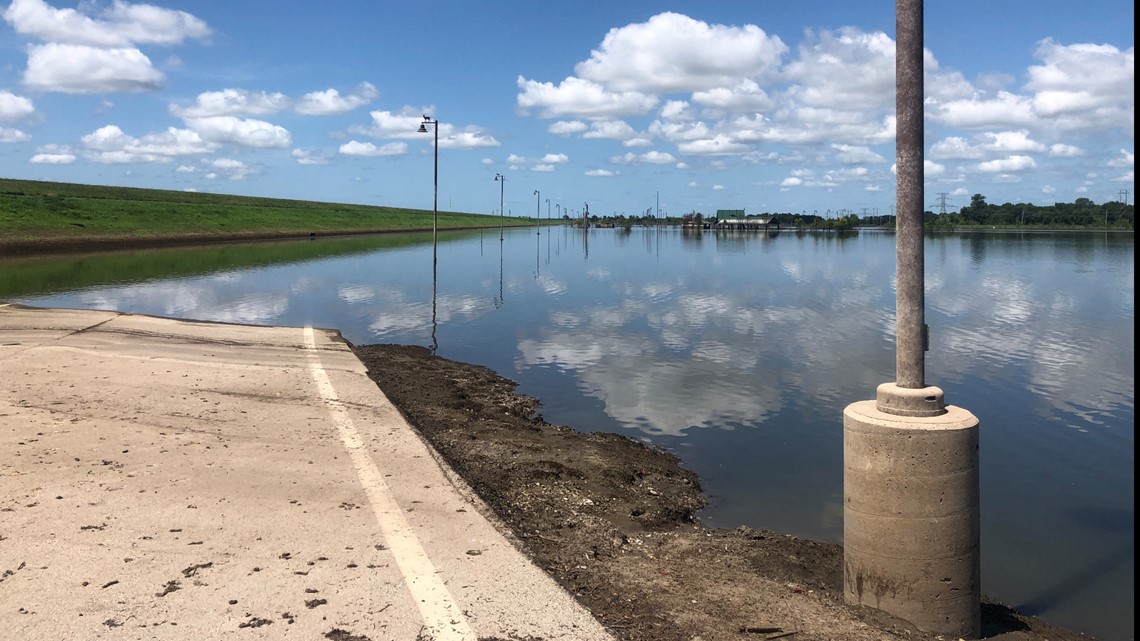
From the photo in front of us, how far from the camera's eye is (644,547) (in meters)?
6.64

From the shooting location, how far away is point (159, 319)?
64.5 feet

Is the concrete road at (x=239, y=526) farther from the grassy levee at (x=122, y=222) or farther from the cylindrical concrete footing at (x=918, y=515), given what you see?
the grassy levee at (x=122, y=222)

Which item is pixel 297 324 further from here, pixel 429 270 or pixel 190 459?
pixel 429 270

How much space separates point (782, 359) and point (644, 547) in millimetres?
12005

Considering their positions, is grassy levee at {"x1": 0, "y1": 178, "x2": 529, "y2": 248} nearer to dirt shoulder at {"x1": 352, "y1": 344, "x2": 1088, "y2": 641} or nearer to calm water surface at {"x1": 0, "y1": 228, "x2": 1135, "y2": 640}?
calm water surface at {"x1": 0, "y1": 228, "x2": 1135, "y2": 640}

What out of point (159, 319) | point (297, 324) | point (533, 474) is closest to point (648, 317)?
point (297, 324)

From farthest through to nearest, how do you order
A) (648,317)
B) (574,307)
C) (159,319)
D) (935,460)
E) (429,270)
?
(429,270) < (574,307) < (648,317) < (159,319) < (935,460)

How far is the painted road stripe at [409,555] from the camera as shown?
481 cm

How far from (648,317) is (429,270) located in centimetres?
2233

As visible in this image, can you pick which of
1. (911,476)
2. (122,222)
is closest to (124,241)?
(122,222)

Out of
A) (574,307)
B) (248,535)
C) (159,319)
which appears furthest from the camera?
(574,307)

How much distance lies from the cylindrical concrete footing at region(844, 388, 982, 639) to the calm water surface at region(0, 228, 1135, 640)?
6.53 feet

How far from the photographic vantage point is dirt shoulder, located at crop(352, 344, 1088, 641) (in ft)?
17.1

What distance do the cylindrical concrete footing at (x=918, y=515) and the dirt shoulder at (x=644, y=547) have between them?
0.25m
